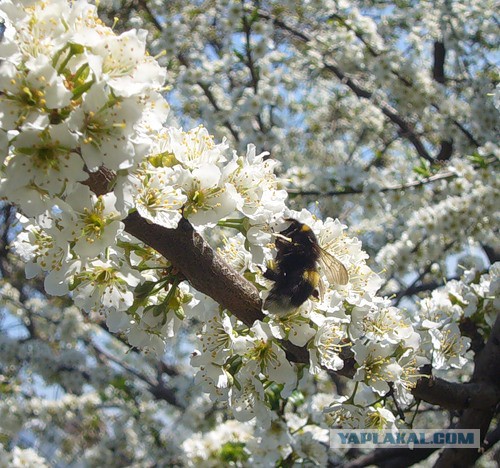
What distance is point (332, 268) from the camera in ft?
5.46

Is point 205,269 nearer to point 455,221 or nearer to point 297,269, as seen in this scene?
point 297,269

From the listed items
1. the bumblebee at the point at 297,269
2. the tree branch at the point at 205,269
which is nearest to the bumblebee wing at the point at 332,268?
the bumblebee at the point at 297,269

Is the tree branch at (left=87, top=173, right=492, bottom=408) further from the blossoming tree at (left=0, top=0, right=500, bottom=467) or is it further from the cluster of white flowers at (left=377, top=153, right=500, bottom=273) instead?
the cluster of white flowers at (left=377, top=153, right=500, bottom=273)

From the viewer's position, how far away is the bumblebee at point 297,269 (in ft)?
5.09

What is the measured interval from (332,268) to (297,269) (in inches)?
4.9

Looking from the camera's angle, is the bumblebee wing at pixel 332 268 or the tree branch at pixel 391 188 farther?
the tree branch at pixel 391 188

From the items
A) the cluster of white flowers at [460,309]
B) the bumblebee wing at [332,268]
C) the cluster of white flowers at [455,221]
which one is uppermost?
the bumblebee wing at [332,268]

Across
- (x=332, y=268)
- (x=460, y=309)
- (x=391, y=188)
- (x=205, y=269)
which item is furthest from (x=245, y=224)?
(x=391, y=188)

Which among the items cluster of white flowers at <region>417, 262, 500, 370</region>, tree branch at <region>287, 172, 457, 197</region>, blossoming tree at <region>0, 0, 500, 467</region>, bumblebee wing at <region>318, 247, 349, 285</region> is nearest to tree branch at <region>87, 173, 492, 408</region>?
blossoming tree at <region>0, 0, 500, 467</region>

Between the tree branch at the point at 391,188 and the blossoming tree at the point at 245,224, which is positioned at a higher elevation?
the blossoming tree at the point at 245,224

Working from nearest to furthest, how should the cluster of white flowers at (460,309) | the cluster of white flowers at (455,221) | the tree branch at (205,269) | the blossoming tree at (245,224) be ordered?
the blossoming tree at (245,224) < the tree branch at (205,269) < the cluster of white flowers at (460,309) < the cluster of white flowers at (455,221)

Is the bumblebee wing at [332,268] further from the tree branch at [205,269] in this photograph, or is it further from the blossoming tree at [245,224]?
the tree branch at [205,269]

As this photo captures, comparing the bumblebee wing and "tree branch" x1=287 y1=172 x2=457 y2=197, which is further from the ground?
the bumblebee wing

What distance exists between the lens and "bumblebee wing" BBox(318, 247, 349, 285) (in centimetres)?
165
